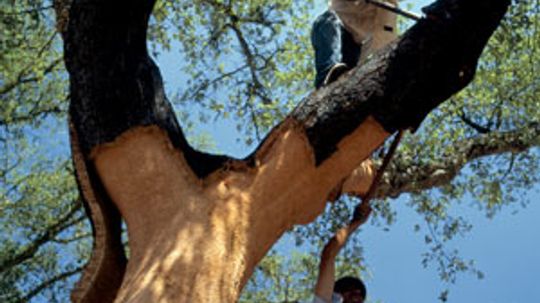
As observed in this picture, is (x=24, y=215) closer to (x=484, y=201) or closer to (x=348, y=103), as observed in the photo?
(x=484, y=201)

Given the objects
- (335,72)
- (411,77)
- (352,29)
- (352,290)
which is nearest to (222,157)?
(335,72)

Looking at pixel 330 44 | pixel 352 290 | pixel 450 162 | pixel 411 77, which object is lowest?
pixel 352 290

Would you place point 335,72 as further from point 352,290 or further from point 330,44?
point 352,290

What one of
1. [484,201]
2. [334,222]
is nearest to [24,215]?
[334,222]

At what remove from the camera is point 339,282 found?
4957 millimetres

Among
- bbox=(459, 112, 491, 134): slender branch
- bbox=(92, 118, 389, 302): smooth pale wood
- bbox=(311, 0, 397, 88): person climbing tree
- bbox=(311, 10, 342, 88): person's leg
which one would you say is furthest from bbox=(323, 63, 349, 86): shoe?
bbox=(459, 112, 491, 134): slender branch

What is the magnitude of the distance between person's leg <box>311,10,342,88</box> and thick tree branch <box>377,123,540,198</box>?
8.89 feet

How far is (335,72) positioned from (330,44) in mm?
490

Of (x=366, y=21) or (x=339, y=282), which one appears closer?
(x=339, y=282)

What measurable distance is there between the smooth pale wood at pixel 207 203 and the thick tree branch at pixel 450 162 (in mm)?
3463

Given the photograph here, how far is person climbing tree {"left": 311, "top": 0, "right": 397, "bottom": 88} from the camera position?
5363 millimetres

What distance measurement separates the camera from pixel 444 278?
938cm

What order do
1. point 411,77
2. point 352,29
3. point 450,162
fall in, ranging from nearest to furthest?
1. point 411,77
2. point 352,29
3. point 450,162

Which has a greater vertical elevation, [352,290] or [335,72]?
[335,72]
